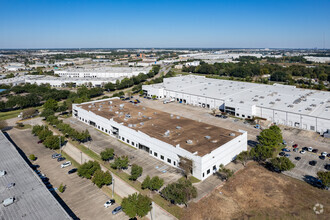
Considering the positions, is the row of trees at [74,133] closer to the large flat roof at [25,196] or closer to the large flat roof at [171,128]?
the large flat roof at [171,128]

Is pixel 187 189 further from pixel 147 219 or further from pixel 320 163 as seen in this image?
pixel 320 163

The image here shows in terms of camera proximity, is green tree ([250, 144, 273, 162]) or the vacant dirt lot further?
green tree ([250, 144, 273, 162])

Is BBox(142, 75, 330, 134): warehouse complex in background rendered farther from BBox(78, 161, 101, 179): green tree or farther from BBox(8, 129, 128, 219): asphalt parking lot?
BBox(8, 129, 128, 219): asphalt parking lot

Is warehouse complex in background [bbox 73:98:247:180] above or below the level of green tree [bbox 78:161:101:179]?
above

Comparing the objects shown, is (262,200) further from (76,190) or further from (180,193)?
(76,190)

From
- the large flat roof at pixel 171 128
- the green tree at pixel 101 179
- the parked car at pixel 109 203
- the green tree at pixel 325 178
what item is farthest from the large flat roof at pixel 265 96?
the parked car at pixel 109 203

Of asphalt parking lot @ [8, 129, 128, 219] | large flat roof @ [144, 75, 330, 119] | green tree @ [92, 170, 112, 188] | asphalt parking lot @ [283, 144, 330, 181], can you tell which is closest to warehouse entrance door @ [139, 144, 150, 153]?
green tree @ [92, 170, 112, 188]
